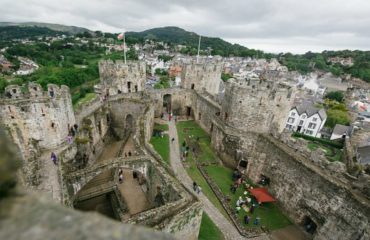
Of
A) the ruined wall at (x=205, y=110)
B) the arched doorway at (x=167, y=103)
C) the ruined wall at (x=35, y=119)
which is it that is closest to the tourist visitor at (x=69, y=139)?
the ruined wall at (x=35, y=119)

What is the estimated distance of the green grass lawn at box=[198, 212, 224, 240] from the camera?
11.9 meters

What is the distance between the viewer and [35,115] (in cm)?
1262

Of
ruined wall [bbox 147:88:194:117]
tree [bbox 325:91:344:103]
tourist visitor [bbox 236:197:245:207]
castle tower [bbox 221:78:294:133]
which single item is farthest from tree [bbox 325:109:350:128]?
tourist visitor [bbox 236:197:245:207]

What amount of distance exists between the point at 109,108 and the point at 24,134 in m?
10.9

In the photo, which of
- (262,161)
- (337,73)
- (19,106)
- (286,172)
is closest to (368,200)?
(286,172)

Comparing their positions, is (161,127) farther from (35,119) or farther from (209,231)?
(209,231)

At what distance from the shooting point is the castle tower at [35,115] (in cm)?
1183

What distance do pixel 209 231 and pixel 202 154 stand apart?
8.80m

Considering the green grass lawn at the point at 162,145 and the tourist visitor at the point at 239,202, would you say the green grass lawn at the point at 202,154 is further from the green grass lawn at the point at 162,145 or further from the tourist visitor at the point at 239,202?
the green grass lawn at the point at 162,145

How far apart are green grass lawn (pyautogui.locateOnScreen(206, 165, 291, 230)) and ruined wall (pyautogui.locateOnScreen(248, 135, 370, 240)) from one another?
76 cm

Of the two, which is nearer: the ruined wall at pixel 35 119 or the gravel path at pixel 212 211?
the ruined wall at pixel 35 119

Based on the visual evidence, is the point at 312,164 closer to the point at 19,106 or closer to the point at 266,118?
the point at 266,118

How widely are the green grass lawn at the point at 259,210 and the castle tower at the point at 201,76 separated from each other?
1544 centimetres

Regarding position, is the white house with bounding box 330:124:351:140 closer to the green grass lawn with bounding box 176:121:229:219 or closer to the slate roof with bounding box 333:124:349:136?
the slate roof with bounding box 333:124:349:136
